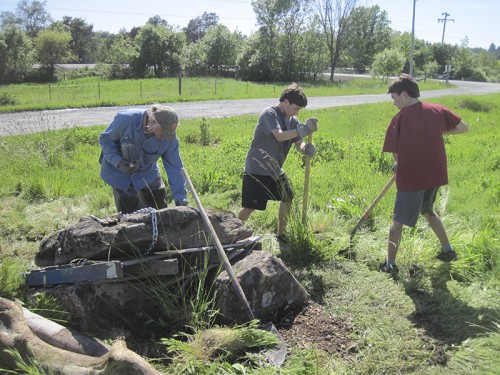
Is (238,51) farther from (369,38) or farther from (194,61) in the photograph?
(369,38)

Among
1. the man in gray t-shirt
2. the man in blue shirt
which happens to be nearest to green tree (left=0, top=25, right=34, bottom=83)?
the man in blue shirt

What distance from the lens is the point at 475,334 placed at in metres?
3.33

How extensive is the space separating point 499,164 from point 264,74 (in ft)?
137

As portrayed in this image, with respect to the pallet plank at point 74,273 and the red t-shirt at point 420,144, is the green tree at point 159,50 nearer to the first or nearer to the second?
the red t-shirt at point 420,144

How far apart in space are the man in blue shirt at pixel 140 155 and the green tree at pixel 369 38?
64568mm

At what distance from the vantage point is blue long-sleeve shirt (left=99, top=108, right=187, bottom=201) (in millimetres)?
3943

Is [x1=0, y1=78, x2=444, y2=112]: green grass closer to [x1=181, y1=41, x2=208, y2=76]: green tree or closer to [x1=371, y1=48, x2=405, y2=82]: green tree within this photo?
[x1=181, y1=41, x2=208, y2=76]: green tree

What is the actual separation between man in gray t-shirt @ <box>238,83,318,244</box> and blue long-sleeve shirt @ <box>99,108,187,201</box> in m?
0.87

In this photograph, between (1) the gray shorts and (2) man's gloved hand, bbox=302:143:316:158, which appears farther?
(2) man's gloved hand, bbox=302:143:316:158

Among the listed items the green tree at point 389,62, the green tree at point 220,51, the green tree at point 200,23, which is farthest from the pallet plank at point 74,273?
the green tree at point 200,23

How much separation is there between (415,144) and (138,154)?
8.08 feet

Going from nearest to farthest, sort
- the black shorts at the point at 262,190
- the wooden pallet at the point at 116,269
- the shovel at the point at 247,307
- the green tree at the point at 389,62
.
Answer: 1. the shovel at the point at 247,307
2. the wooden pallet at the point at 116,269
3. the black shorts at the point at 262,190
4. the green tree at the point at 389,62

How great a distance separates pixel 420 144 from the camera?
4004 millimetres

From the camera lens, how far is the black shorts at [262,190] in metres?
4.70
